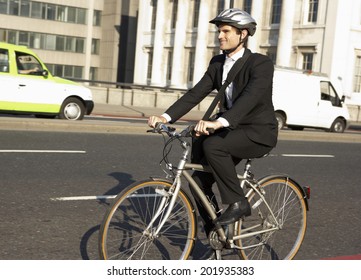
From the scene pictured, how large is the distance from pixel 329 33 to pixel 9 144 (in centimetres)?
3053

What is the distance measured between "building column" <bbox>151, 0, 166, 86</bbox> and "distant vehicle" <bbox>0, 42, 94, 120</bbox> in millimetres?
36059

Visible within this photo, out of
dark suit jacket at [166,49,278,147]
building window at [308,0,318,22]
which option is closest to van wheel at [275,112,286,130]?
dark suit jacket at [166,49,278,147]

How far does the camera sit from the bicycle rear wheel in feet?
14.0

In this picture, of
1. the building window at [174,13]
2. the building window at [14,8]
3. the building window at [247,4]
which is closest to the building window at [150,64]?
the building window at [174,13]

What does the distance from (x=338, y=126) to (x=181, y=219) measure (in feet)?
61.3

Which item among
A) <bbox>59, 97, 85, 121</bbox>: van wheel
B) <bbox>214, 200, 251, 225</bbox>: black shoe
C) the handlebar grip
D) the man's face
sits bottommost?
<bbox>59, 97, 85, 121</bbox>: van wheel

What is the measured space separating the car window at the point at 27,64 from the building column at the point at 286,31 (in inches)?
1065

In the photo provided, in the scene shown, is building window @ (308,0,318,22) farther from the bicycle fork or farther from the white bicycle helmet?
the bicycle fork

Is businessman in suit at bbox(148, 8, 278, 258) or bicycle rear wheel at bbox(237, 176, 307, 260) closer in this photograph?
businessman in suit at bbox(148, 8, 278, 258)

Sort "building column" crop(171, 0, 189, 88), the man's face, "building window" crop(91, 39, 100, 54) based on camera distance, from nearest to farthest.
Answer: the man's face < "building column" crop(171, 0, 189, 88) < "building window" crop(91, 39, 100, 54)

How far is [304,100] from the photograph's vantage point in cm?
2042

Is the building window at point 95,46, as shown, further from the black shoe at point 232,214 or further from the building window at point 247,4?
the black shoe at point 232,214

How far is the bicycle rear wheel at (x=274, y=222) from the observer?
428 centimetres

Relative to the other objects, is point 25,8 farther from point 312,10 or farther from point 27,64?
point 27,64
